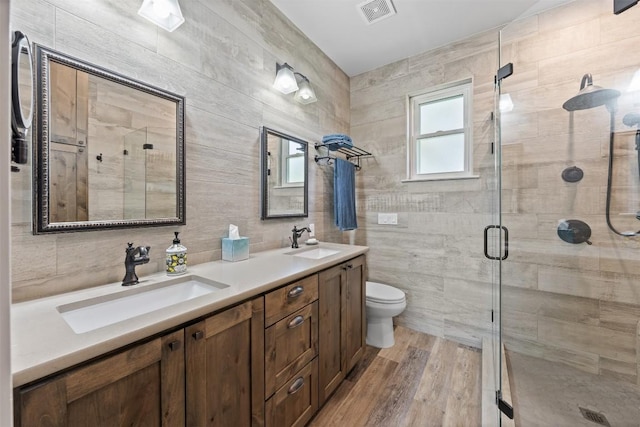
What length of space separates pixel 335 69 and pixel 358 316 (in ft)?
7.93

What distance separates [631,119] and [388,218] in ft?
5.67

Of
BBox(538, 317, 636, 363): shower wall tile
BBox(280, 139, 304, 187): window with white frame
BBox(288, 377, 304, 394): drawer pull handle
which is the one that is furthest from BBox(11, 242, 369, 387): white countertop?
BBox(538, 317, 636, 363): shower wall tile

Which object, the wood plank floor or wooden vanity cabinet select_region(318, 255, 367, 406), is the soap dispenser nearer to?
wooden vanity cabinet select_region(318, 255, 367, 406)

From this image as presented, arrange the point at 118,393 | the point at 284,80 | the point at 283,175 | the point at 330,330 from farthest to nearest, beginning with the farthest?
the point at 283,175, the point at 284,80, the point at 330,330, the point at 118,393

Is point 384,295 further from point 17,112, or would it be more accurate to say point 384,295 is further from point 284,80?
point 17,112

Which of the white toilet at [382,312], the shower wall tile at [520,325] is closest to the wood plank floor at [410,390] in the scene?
the white toilet at [382,312]

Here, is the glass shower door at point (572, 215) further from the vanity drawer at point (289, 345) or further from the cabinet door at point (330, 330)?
the vanity drawer at point (289, 345)

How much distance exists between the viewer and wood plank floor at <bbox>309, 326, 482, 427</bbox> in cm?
143

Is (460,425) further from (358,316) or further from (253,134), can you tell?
(253,134)

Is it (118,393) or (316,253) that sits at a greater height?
(316,253)

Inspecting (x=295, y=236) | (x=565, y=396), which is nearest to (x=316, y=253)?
(x=295, y=236)

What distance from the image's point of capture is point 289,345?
1.21 m

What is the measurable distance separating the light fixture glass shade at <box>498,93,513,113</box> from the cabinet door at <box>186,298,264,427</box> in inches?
89.6

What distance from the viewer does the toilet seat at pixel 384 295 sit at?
2049mm
